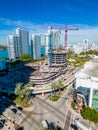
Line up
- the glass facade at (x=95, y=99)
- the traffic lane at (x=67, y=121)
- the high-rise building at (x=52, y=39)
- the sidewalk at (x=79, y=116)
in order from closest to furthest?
the sidewalk at (x=79, y=116), the traffic lane at (x=67, y=121), the glass facade at (x=95, y=99), the high-rise building at (x=52, y=39)

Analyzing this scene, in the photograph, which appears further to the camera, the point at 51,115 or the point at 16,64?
the point at 16,64

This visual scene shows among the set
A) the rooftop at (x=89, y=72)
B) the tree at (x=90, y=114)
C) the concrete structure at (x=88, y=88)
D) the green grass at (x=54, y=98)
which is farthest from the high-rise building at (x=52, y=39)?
the tree at (x=90, y=114)

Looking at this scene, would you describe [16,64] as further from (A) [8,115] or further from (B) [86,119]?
(B) [86,119]

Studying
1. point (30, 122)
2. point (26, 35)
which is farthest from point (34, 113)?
point (26, 35)

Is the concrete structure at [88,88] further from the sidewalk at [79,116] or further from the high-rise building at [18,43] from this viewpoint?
the high-rise building at [18,43]

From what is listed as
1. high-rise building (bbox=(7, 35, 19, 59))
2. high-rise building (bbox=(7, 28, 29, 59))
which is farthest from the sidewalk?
high-rise building (bbox=(7, 28, 29, 59))

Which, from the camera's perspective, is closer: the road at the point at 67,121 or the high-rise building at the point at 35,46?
the road at the point at 67,121

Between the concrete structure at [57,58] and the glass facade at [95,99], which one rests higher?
the concrete structure at [57,58]

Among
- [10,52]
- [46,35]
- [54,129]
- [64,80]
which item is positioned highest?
[46,35]
